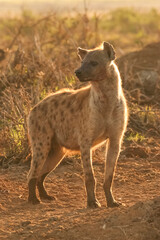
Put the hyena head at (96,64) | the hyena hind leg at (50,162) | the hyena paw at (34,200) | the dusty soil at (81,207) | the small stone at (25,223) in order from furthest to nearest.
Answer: the hyena hind leg at (50,162) < the hyena paw at (34,200) < the hyena head at (96,64) < the small stone at (25,223) < the dusty soil at (81,207)

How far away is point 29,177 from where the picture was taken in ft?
18.0

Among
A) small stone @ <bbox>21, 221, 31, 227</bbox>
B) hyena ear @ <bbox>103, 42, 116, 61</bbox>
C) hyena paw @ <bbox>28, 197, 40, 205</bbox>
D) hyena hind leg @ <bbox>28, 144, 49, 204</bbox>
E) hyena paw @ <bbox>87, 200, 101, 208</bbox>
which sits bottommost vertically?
hyena paw @ <bbox>28, 197, 40, 205</bbox>

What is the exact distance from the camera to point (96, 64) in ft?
16.3

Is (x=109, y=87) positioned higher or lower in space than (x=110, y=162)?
higher

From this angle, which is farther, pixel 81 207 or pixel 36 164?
pixel 36 164

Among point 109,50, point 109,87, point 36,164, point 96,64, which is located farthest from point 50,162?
point 109,50

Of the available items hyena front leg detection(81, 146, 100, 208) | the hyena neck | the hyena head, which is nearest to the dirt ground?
hyena front leg detection(81, 146, 100, 208)

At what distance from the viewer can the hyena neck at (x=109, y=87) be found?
16.4ft

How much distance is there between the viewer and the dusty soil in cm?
435

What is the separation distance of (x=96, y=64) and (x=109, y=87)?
227 mm

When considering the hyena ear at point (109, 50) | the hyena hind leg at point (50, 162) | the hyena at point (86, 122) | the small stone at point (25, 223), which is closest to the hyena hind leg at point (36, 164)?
the hyena at point (86, 122)

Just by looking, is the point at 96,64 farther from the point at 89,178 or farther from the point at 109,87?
the point at 89,178

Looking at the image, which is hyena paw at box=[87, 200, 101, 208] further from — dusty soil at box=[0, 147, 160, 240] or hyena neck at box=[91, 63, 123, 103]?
hyena neck at box=[91, 63, 123, 103]

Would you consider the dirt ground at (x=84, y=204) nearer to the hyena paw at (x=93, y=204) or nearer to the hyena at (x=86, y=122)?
the hyena paw at (x=93, y=204)
